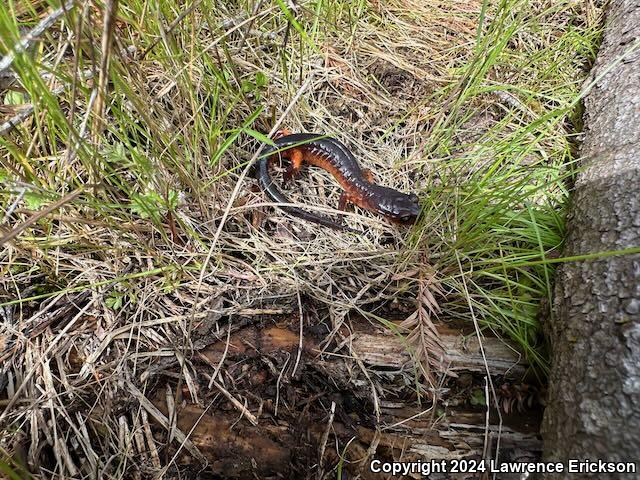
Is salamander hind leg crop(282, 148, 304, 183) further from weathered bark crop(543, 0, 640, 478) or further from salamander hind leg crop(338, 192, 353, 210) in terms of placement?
weathered bark crop(543, 0, 640, 478)

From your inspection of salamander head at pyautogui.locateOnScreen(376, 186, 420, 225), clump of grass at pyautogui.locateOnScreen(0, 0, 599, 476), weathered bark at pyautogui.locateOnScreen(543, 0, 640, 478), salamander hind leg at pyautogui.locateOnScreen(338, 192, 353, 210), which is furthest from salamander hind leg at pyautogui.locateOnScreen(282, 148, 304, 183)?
weathered bark at pyautogui.locateOnScreen(543, 0, 640, 478)

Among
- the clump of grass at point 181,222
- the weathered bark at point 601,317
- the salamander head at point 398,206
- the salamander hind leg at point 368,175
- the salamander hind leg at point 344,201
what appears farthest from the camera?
the salamander hind leg at point 368,175

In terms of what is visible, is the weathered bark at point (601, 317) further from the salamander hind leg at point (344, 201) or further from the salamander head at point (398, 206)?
the salamander hind leg at point (344, 201)

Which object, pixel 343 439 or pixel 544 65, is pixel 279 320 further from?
pixel 544 65

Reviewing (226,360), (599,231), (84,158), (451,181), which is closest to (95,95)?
(84,158)

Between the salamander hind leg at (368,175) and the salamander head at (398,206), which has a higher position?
the salamander hind leg at (368,175)

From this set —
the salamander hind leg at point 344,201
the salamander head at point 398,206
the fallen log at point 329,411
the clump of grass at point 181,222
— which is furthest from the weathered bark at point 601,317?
the salamander hind leg at point 344,201
